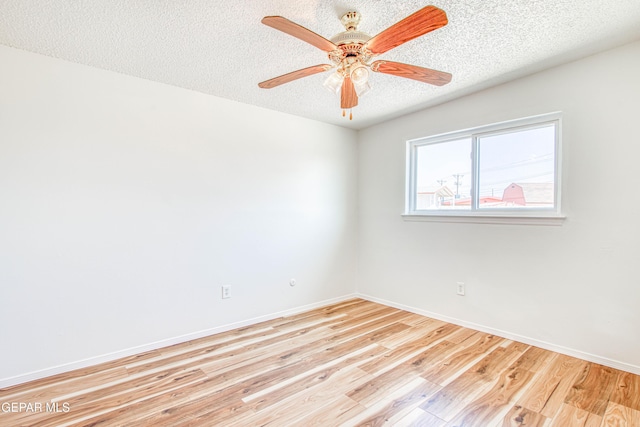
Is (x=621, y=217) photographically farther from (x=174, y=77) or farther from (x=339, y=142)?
(x=174, y=77)

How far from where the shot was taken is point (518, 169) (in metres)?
2.70

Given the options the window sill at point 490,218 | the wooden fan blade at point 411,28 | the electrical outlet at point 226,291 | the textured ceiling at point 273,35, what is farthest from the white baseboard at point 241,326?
the wooden fan blade at point 411,28

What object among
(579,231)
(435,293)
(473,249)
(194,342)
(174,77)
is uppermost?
(174,77)

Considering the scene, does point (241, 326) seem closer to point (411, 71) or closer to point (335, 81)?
point (335, 81)

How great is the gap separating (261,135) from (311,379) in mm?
2293

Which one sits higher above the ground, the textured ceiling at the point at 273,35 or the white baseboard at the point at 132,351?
the textured ceiling at the point at 273,35

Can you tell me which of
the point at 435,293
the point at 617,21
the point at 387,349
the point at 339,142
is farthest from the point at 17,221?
the point at 617,21

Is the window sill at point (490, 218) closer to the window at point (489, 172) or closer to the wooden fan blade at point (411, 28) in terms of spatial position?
the window at point (489, 172)

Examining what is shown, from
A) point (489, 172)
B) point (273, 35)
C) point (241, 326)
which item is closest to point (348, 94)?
point (273, 35)

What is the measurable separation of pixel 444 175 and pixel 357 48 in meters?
2.07

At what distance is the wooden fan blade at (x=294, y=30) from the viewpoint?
1301mm

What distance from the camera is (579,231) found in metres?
2.32

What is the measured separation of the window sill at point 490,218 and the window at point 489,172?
0.01 m

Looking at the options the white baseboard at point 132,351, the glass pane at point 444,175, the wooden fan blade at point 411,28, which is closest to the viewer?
the wooden fan blade at point 411,28
